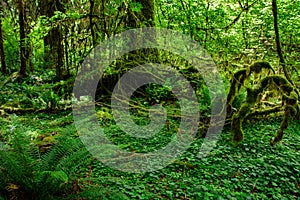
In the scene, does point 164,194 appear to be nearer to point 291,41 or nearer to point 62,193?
point 62,193

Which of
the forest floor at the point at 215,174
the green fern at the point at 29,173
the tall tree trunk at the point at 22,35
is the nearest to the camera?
the green fern at the point at 29,173

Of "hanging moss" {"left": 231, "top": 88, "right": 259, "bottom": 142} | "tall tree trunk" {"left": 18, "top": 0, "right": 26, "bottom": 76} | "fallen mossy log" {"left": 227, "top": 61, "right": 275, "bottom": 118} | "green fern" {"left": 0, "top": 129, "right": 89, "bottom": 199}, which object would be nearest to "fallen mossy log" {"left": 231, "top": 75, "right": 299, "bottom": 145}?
"hanging moss" {"left": 231, "top": 88, "right": 259, "bottom": 142}

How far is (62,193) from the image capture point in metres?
2.60

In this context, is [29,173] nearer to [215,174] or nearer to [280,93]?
[215,174]

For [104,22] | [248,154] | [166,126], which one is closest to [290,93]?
[248,154]

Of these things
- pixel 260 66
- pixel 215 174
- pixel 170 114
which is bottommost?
pixel 215 174

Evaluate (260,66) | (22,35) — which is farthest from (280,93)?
(22,35)

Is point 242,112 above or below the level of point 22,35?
below

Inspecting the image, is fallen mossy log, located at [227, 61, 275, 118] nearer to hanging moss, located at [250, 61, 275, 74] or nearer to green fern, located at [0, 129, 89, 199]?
hanging moss, located at [250, 61, 275, 74]

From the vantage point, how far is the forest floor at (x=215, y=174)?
299 centimetres

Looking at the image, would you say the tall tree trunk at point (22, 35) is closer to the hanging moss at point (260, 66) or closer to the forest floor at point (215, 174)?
the forest floor at point (215, 174)

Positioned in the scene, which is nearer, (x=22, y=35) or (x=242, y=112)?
(x=242, y=112)

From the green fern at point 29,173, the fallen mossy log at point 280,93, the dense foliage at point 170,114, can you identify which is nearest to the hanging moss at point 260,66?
the dense foliage at point 170,114

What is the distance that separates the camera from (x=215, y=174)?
11.5ft
